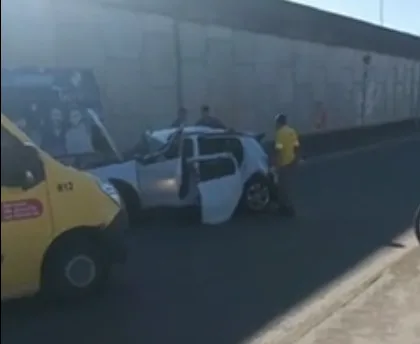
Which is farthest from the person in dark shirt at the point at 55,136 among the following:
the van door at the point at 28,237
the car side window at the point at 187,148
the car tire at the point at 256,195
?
the van door at the point at 28,237

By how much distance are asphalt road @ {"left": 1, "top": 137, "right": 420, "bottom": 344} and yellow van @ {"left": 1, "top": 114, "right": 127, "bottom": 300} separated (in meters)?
0.26

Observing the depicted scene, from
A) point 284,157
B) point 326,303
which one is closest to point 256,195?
point 284,157

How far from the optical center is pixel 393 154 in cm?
3031

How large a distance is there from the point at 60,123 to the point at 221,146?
3.00 meters

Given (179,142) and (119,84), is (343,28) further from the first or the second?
(179,142)

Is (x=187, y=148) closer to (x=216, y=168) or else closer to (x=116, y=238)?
(x=216, y=168)

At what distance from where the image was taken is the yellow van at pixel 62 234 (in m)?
7.11

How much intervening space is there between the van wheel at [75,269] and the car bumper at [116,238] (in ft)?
0.26

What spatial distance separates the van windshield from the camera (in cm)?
1159

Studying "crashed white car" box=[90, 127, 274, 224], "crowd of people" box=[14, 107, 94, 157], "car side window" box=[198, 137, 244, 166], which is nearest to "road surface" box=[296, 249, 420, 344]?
"crowd of people" box=[14, 107, 94, 157]

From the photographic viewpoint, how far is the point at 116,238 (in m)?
8.25

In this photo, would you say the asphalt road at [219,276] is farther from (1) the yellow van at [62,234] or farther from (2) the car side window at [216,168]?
(2) the car side window at [216,168]

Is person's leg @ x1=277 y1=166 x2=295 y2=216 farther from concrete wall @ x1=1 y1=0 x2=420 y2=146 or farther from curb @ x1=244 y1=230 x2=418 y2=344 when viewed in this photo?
concrete wall @ x1=1 y1=0 x2=420 y2=146

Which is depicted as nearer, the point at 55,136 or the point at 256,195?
the point at 55,136
